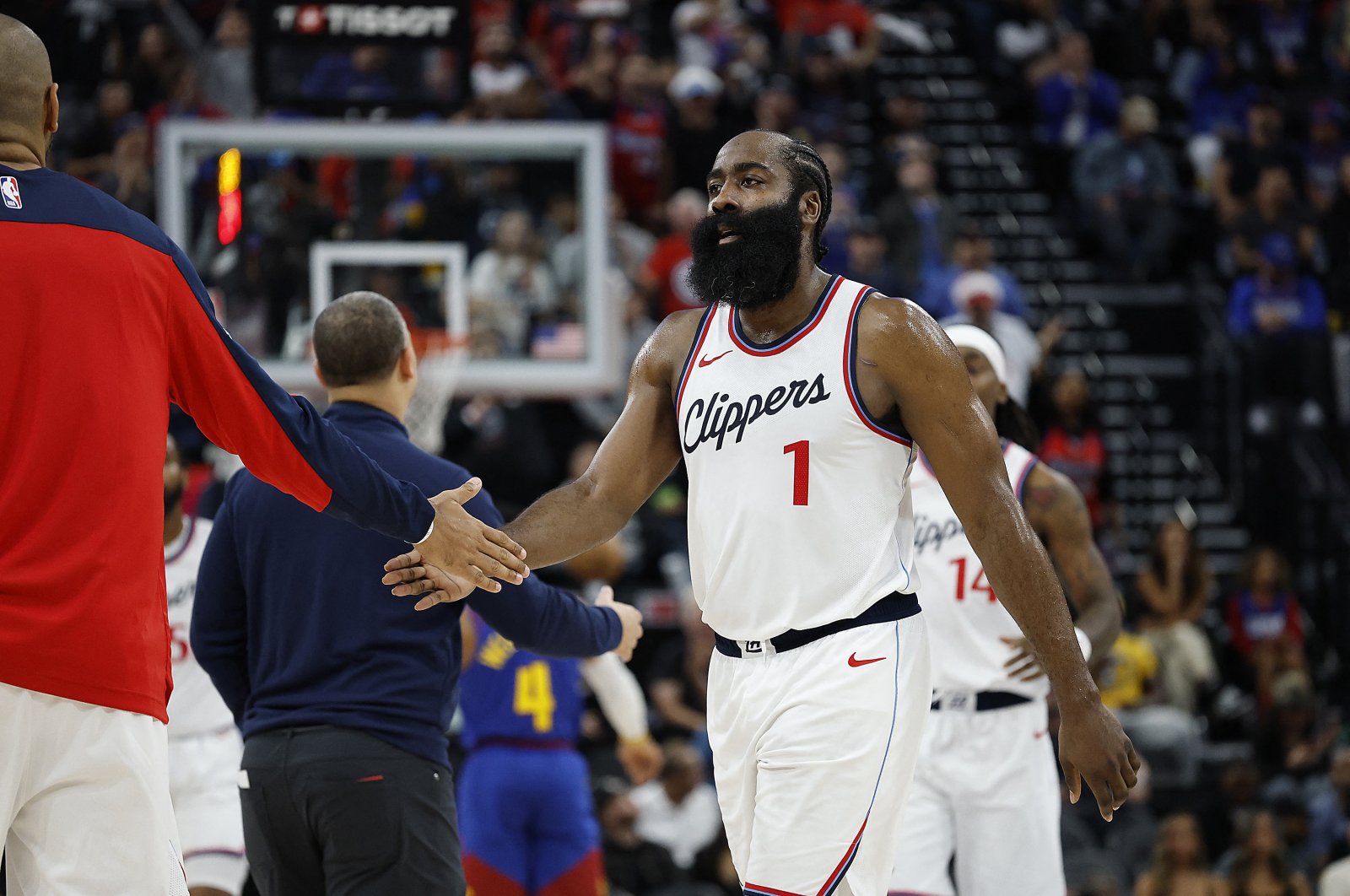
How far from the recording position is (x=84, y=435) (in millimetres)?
3734

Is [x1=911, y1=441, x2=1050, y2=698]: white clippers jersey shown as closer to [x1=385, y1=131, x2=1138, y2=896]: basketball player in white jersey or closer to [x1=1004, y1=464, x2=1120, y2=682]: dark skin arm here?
[x1=1004, y1=464, x2=1120, y2=682]: dark skin arm

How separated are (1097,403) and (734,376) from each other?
12.0 meters

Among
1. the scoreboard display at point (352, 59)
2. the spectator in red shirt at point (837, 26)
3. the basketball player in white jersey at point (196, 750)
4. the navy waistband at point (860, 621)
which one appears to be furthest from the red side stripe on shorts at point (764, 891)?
the spectator in red shirt at point (837, 26)

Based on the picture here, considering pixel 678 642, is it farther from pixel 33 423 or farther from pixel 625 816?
pixel 33 423

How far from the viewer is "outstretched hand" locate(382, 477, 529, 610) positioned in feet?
15.1

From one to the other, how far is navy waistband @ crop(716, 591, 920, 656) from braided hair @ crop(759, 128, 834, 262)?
1.04 meters

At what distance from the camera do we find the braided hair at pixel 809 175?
5.06 meters

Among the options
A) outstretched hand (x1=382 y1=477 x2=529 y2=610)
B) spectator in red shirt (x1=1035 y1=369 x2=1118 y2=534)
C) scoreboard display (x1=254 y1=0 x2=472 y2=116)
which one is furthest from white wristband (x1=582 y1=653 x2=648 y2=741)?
spectator in red shirt (x1=1035 y1=369 x2=1118 y2=534)

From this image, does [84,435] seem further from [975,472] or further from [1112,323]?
[1112,323]

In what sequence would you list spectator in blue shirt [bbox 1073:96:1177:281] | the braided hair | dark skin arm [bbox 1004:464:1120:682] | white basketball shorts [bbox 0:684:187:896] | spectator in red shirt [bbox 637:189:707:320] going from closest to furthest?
white basketball shorts [bbox 0:684:187:896]
the braided hair
dark skin arm [bbox 1004:464:1120:682]
spectator in red shirt [bbox 637:189:707:320]
spectator in blue shirt [bbox 1073:96:1177:281]

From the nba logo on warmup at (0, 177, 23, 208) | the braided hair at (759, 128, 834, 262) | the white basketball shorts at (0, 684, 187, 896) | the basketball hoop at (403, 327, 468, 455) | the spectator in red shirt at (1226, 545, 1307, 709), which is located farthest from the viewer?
the spectator in red shirt at (1226, 545, 1307, 709)

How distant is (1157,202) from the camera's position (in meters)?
17.2

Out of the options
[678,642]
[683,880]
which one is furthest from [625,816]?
[678,642]

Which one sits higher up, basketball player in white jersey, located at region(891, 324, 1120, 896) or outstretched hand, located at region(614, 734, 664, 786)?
basketball player in white jersey, located at region(891, 324, 1120, 896)
